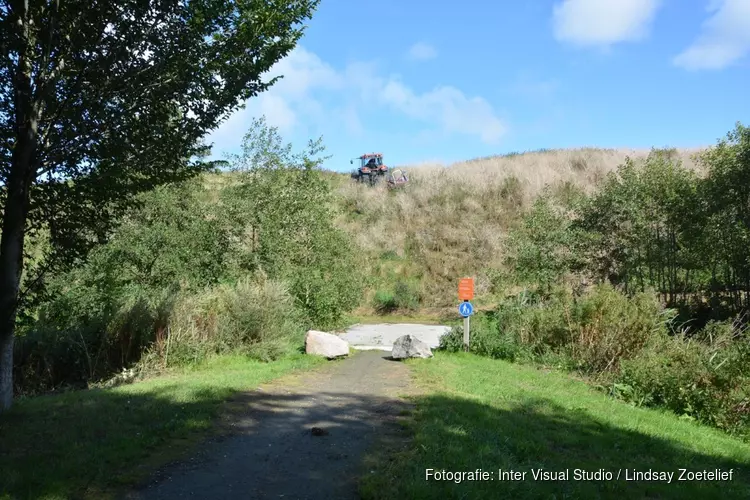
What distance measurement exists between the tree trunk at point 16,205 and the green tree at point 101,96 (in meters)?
0.01

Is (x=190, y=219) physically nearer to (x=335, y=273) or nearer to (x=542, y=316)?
(x=335, y=273)

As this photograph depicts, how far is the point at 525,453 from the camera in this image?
236 inches

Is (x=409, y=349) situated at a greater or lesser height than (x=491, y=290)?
lesser

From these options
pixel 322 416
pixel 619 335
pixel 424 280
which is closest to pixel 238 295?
pixel 322 416

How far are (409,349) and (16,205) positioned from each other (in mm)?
9041

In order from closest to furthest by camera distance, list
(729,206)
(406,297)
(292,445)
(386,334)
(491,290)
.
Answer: (292,445)
(729,206)
(386,334)
(491,290)
(406,297)

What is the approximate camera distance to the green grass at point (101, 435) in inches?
186

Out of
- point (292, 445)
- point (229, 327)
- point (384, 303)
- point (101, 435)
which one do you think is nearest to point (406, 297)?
point (384, 303)

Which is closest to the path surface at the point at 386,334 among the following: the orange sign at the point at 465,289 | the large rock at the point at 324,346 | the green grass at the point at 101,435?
the orange sign at the point at 465,289

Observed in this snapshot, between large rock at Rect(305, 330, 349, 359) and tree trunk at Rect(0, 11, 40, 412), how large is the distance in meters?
7.24

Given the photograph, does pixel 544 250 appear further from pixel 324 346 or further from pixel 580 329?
pixel 324 346

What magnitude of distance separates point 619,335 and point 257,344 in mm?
8924

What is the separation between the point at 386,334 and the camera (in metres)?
20.5

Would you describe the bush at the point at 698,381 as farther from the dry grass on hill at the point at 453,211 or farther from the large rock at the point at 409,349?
the dry grass on hill at the point at 453,211
